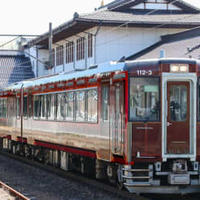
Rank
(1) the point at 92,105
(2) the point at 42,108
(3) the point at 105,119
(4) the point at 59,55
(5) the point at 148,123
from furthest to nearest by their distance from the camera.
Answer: (4) the point at 59,55 → (2) the point at 42,108 → (1) the point at 92,105 → (3) the point at 105,119 → (5) the point at 148,123

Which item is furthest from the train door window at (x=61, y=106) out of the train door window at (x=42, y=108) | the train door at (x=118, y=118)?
the train door at (x=118, y=118)

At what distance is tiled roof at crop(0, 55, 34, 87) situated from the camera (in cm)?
5066

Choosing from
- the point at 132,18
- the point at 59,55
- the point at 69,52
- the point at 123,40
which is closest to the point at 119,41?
the point at 123,40

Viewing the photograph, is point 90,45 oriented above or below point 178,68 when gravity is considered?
above

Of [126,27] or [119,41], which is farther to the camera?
[119,41]

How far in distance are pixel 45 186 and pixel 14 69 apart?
38776 millimetres

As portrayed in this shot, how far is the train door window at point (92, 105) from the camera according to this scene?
1330 centimetres

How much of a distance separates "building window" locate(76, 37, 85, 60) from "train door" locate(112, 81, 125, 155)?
22557mm

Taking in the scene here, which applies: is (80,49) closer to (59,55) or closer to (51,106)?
(59,55)

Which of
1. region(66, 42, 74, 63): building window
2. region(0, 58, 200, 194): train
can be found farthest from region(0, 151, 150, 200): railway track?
region(66, 42, 74, 63): building window

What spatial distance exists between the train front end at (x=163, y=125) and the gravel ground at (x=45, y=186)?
124 centimetres

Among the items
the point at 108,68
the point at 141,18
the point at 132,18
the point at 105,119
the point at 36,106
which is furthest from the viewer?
the point at 141,18

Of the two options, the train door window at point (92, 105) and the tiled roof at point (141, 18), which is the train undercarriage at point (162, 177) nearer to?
the train door window at point (92, 105)

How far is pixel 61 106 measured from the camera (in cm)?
1592
